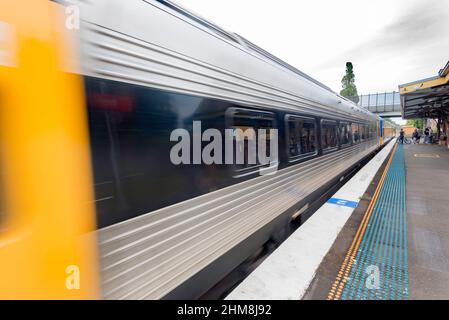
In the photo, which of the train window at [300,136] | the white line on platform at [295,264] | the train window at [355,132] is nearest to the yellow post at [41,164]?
the white line on platform at [295,264]

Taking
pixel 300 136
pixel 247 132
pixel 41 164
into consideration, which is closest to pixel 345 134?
pixel 300 136

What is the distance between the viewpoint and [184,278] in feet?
6.20

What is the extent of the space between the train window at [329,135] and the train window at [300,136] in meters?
0.52

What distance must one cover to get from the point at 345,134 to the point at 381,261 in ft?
15.0

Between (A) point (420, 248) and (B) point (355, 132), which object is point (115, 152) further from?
(B) point (355, 132)

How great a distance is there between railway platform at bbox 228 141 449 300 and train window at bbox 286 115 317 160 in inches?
48.0

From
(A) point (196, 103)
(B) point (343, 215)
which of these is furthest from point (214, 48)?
(B) point (343, 215)

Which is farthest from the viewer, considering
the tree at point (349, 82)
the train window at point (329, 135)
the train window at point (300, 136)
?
the tree at point (349, 82)

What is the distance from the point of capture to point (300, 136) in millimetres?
3768

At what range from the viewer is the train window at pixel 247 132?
7.80 feet

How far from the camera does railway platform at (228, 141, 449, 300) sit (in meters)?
2.38

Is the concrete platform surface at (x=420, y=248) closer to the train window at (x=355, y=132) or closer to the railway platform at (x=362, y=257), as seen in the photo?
the railway platform at (x=362, y=257)

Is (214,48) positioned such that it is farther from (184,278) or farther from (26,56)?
(184,278)
